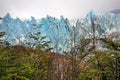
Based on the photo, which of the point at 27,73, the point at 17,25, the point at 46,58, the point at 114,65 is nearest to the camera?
the point at 114,65

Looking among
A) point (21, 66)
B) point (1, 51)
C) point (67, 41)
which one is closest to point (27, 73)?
point (21, 66)

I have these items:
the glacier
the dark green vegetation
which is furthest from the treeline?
the glacier

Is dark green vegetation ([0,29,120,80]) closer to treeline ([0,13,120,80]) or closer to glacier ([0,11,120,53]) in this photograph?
treeline ([0,13,120,80])

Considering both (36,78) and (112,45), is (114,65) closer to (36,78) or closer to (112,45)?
(112,45)

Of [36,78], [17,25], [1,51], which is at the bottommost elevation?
[36,78]

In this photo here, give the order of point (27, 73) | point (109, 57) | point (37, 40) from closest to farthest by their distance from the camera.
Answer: point (109, 57) < point (27, 73) < point (37, 40)

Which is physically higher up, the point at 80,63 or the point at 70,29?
the point at 70,29

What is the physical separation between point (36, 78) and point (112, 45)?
7510 mm

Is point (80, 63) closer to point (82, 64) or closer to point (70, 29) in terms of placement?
point (82, 64)

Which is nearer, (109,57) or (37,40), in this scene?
(109,57)

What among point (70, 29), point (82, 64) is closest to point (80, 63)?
point (82, 64)

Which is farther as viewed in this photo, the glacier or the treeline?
the treeline

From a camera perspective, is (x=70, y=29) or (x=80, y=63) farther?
(x=80, y=63)

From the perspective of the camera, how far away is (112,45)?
22.8 meters
